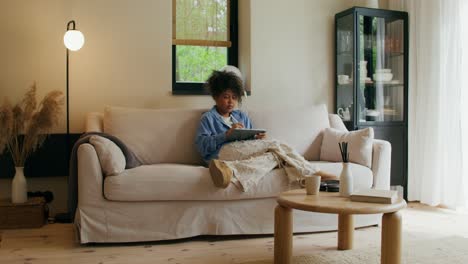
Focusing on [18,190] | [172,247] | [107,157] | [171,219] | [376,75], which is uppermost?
[376,75]

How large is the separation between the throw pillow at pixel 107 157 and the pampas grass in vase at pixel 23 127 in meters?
0.70

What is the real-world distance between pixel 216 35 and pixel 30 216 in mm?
2075

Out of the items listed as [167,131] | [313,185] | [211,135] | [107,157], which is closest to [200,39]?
[167,131]

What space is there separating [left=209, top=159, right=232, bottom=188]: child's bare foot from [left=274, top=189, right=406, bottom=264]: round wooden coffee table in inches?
17.4

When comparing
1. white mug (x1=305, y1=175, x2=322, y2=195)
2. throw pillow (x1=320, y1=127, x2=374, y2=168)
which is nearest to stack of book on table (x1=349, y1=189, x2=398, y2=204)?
white mug (x1=305, y1=175, x2=322, y2=195)

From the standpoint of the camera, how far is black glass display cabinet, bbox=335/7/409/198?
12.9 feet

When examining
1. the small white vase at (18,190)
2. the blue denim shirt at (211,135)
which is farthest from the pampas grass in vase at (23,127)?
the blue denim shirt at (211,135)

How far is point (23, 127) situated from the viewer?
320 cm

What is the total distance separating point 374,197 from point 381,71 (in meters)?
2.30

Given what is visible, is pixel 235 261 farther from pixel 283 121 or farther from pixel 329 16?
pixel 329 16

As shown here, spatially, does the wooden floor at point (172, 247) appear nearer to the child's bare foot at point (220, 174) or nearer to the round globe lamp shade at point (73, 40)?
the child's bare foot at point (220, 174)

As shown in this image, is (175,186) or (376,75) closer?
(175,186)

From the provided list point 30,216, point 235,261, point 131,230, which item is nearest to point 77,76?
point 30,216

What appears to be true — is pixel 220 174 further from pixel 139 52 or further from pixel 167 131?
pixel 139 52
